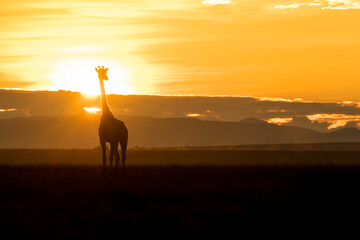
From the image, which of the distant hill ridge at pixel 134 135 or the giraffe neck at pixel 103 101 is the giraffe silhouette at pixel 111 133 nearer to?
the giraffe neck at pixel 103 101

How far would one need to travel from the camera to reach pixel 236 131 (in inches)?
7721

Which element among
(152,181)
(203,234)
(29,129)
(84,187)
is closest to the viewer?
(203,234)

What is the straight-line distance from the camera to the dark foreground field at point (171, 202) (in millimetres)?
12844

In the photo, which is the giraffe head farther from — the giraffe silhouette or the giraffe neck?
the giraffe silhouette

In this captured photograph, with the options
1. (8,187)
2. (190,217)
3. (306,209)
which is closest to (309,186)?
(306,209)

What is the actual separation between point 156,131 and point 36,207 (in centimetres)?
18400

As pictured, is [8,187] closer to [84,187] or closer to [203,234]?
[84,187]

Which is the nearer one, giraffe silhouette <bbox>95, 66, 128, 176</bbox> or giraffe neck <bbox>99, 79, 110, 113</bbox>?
giraffe silhouette <bbox>95, 66, 128, 176</bbox>

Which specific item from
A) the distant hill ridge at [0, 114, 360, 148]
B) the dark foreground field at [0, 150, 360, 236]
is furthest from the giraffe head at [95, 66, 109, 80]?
the distant hill ridge at [0, 114, 360, 148]

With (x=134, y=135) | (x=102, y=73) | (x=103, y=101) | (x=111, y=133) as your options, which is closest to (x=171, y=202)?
(x=111, y=133)

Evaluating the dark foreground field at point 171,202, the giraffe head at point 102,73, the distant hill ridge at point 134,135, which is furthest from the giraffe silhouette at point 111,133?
the distant hill ridge at point 134,135

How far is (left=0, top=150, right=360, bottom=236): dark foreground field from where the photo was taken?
12844mm

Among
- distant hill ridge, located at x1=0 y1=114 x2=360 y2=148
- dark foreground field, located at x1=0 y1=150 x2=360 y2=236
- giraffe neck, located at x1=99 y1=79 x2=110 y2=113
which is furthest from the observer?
distant hill ridge, located at x1=0 y1=114 x2=360 y2=148

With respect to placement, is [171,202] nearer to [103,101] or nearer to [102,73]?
[103,101]
